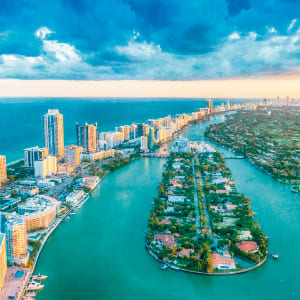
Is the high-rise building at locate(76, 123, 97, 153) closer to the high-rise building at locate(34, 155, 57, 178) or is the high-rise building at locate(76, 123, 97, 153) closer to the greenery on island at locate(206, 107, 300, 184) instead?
the high-rise building at locate(34, 155, 57, 178)

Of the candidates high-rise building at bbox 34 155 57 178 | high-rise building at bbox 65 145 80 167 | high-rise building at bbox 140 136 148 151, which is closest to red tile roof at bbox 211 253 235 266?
high-rise building at bbox 34 155 57 178

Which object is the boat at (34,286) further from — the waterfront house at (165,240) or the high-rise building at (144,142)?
the high-rise building at (144,142)

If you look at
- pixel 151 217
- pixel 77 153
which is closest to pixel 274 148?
pixel 77 153

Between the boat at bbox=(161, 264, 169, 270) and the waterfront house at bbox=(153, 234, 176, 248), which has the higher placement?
the waterfront house at bbox=(153, 234, 176, 248)

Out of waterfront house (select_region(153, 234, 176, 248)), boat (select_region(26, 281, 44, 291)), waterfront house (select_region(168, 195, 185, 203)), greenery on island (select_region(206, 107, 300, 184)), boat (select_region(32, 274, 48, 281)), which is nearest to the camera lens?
boat (select_region(26, 281, 44, 291))

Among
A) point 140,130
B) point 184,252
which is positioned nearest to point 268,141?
point 140,130

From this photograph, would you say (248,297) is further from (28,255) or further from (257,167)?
(257,167)
